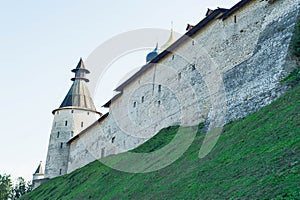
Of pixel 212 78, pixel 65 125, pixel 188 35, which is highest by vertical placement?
pixel 65 125

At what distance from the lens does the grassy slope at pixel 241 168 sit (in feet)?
27.5

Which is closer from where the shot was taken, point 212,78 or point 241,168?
point 241,168

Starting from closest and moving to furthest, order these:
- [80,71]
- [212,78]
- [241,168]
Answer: [241,168]
[212,78]
[80,71]

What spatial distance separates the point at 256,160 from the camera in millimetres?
9805

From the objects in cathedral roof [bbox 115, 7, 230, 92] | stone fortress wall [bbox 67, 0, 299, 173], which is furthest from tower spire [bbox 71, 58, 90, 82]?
cathedral roof [bbox 115, 7, 230, 92]

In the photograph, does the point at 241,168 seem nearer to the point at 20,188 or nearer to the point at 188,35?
the point at 188,35

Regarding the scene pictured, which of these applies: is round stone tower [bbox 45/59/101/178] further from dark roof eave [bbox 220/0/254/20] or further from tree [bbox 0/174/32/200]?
dark roof eave [bbox 220/0/254/20]

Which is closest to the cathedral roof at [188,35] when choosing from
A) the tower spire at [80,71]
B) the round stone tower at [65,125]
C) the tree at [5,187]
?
the round stone tower at [65,125]

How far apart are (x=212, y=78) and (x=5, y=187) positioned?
27.5 metres

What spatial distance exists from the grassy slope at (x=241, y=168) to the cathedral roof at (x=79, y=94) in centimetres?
2146

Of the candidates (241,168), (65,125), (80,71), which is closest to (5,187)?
(65,125)

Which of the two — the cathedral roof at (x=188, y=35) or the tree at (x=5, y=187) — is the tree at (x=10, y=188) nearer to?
the tree at (x=5, y=187)

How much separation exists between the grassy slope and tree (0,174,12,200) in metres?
24.1

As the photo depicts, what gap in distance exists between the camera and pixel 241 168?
9938 millimetres
